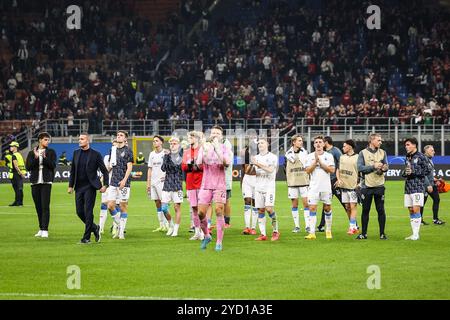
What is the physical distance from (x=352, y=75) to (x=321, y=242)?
3494cm

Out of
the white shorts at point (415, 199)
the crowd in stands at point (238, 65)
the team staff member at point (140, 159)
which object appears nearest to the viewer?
the white shorts at point (415, 199)

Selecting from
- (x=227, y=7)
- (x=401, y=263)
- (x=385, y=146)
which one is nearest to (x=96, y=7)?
(x=227, y=7)

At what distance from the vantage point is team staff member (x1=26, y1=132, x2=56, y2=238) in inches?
816

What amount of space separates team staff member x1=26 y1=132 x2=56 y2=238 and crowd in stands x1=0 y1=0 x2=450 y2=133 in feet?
91.9

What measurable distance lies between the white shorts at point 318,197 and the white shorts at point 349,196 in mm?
982

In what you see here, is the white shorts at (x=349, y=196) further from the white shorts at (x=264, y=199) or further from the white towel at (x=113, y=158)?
the white towel at (x=113, y=158)

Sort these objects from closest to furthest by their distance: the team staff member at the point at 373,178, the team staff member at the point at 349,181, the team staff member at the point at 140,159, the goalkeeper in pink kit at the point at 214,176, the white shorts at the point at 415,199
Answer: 1. the goalkeeper in pink kit at the point at 214,176
2. the white shorts at the point at 415,199
3. the team staff member at the point at 373,178
4. the team staff member at the point at 349,181
5. the team staff member at the point at 140,159

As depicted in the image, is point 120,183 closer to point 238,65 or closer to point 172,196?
point 172,196

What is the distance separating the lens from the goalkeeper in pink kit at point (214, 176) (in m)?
17.6

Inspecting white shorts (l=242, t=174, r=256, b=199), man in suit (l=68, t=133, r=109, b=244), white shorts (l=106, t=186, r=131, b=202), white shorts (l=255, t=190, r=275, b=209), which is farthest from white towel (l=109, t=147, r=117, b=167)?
white shorts (l=255, t=190, r=275, b=209)

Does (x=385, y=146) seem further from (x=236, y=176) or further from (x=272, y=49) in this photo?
(x=272, y=49)

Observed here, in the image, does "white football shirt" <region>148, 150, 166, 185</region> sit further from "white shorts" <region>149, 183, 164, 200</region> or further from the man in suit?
the man in suit

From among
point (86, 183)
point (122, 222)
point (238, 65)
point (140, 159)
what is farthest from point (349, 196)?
point (238, 65)

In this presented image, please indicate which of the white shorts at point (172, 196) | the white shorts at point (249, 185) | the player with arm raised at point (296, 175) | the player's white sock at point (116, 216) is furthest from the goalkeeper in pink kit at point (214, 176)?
the player with arm raised at point (296, 175)
